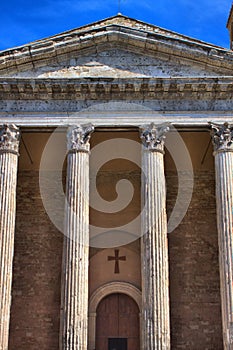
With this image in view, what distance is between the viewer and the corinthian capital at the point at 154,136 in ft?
48.7

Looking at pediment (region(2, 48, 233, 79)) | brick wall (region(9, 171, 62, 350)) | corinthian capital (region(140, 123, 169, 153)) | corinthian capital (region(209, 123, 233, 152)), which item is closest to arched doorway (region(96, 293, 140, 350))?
brick wall (region(9, 171, 62, 350))

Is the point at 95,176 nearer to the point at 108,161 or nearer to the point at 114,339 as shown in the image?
the point at 108,161

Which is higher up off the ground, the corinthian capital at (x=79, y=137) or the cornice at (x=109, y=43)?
the cornice at (x=109, y=43)

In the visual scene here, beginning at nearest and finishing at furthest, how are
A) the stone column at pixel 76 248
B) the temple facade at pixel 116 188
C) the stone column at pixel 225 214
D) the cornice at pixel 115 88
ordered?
the stone column at pixel 76 248
the stone column at pixel 225 214
the temple facade at pixel 116 188
the cornice at pixel 115 88

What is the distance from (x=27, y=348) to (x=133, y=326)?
3100 millimetres

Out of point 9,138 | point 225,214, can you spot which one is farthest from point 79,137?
point 225,214

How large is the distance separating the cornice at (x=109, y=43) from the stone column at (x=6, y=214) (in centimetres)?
182

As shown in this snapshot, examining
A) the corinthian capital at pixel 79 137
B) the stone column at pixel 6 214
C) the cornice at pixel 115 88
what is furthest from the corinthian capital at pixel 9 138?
the corinthian capital at pixel 79 137

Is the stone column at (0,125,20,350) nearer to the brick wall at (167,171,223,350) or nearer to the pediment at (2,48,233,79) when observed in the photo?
the pediment at (2,48,233,79)

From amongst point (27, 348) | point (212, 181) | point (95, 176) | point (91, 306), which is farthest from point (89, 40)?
point (27, 348)

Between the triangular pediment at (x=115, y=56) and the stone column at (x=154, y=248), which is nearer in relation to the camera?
the stone column at (x=154, y=248)

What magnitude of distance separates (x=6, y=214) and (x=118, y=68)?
15.7 feet

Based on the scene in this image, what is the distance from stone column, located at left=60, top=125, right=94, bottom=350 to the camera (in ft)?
44.0

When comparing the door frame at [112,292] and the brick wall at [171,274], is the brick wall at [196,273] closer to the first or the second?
the brick wall at [171,274]
